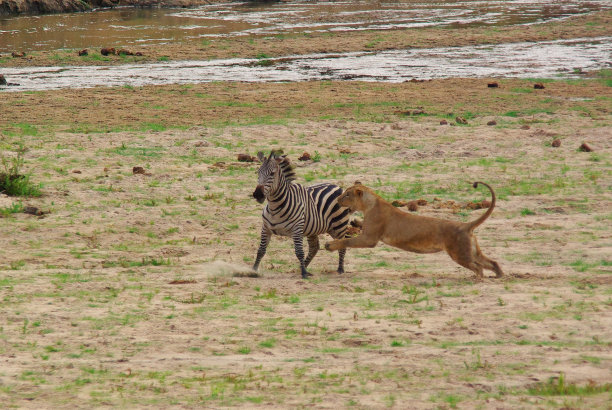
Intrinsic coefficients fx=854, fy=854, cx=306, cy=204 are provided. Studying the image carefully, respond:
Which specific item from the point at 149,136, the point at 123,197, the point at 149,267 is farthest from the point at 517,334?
the point at 149,136

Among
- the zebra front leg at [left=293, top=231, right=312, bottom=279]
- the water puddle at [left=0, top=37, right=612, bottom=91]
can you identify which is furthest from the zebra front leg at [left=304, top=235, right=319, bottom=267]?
the water puddle at [left=0, top=37, right=612, bottom=91]

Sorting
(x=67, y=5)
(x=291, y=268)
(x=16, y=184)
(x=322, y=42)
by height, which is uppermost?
(x=67, y=5)

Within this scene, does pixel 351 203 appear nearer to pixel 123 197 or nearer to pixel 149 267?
pixel 149 267

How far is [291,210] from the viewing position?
10.1 meters

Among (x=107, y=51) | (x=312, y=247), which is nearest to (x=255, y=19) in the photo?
(x=107, y=51)

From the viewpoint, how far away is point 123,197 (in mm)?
12992

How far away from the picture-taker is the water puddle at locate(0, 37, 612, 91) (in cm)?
2462

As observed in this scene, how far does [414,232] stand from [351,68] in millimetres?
18347

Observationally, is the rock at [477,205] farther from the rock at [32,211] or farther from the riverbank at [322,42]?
the riverbank at [322,42]

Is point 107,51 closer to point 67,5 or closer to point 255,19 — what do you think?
point 255,19

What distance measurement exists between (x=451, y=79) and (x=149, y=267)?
1624 centimetres

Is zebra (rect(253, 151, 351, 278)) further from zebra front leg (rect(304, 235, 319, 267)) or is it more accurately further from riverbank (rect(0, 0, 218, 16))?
riverbank (rect(0, 0, 218, 16))

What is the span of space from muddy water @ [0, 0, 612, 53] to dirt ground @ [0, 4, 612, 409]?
15.0 metres

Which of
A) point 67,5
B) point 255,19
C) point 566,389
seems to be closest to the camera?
point 566,389
